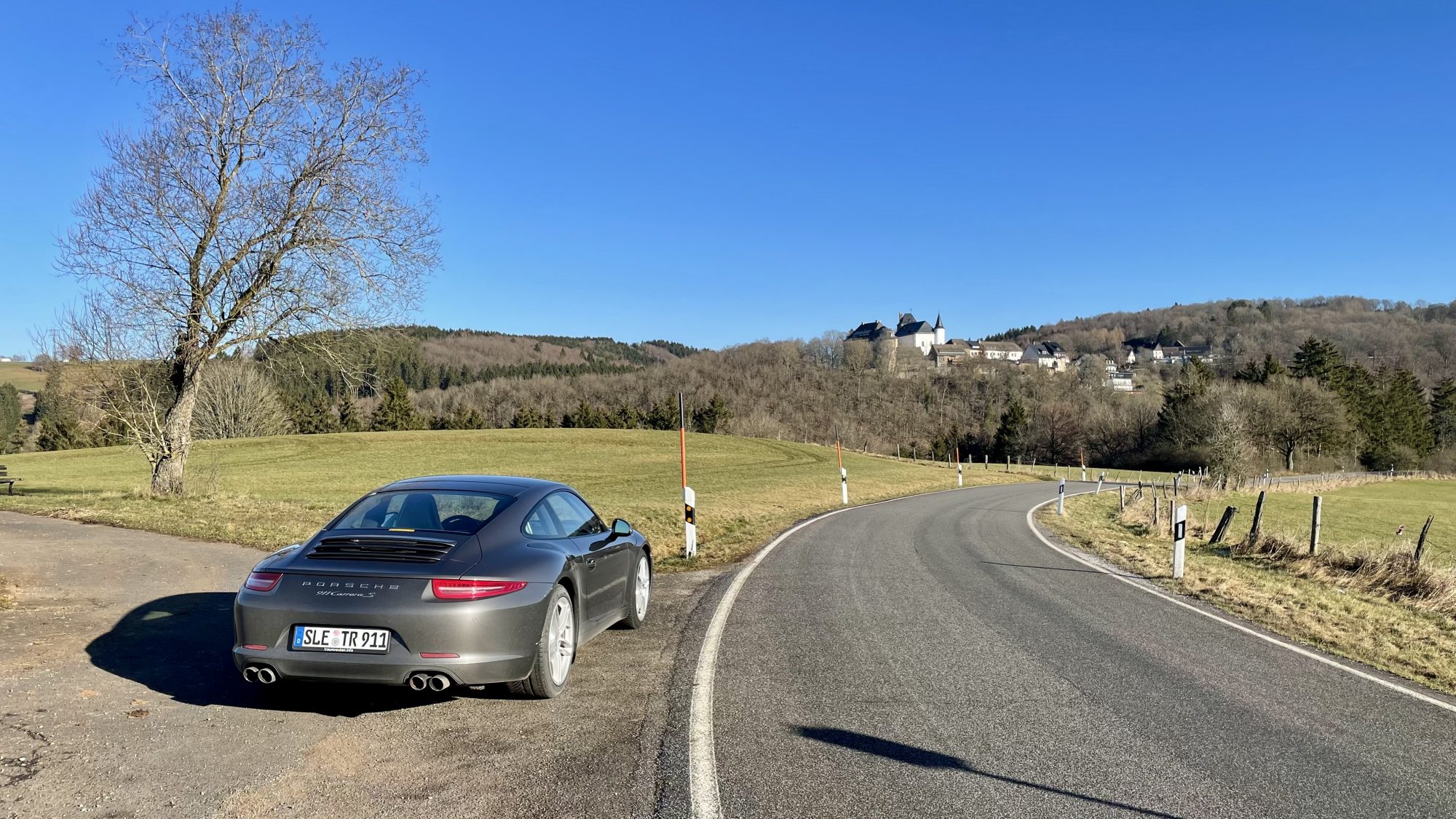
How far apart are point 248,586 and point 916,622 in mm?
5473

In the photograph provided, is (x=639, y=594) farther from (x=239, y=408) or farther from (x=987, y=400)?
(x=987, y=400)

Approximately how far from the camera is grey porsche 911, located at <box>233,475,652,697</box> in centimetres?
473

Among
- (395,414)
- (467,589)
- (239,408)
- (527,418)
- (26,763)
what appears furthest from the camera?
(527,418)

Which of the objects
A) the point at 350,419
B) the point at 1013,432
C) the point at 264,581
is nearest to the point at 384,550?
the point at 264,581

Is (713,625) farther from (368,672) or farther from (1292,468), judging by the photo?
(1292,468)

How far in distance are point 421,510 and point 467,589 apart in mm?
1432

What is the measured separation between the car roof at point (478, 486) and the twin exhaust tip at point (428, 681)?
162cm

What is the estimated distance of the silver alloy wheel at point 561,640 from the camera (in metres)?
5.39

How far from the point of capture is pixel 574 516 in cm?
679

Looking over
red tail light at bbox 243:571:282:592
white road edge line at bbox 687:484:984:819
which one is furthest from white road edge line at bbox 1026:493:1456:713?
red tail light at bbox 243:571:282:592

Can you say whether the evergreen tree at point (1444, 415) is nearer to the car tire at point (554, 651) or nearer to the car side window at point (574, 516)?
the car side window at point (574, 516)

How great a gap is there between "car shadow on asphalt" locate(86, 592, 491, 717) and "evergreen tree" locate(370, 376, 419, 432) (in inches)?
3037

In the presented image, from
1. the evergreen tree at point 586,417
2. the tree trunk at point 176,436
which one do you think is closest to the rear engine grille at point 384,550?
the tree trunk at point 176,436

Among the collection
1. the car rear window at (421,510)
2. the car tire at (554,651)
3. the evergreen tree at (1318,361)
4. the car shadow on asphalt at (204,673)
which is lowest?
the car shadow on asphalt at (204,673)
